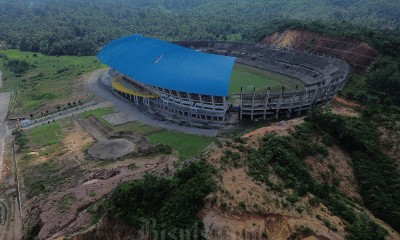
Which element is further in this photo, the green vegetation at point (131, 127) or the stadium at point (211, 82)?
the stadium at point (211, 82)

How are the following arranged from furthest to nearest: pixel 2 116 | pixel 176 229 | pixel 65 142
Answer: pixel 2 116, pixel 65 142, pixel 176 229

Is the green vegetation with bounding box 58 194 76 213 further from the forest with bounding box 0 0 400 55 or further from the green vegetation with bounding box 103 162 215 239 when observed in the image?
the forest with bounding box 0 0 400 55

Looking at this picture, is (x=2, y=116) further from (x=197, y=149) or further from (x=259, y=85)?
(x=259, y=85)

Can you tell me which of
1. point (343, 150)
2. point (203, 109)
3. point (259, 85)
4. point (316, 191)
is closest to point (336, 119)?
point (343, 150)

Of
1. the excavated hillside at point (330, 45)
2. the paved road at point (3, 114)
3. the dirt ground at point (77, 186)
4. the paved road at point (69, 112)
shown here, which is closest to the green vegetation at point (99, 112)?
the paved road at point (69, 112)

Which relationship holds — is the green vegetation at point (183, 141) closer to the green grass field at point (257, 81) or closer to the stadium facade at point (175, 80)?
the stadium facade at point (175, 80)
